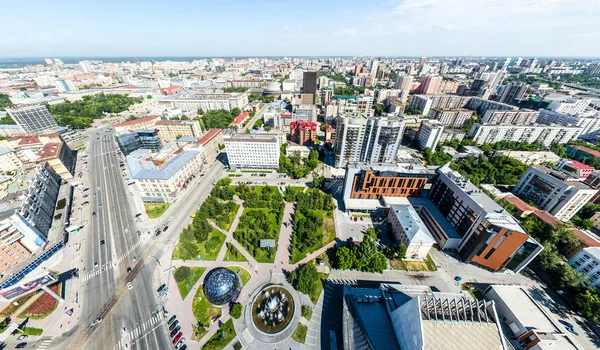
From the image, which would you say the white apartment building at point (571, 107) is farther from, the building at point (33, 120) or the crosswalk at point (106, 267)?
the building at point (33, 120)

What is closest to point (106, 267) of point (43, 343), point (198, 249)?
point (43, 343)

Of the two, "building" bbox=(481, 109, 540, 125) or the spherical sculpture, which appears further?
"building" bbox=(481, 109, 540, 125)

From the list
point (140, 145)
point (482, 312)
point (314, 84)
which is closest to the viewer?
point (482, 312)

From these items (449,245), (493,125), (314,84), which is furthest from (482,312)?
(314,84)

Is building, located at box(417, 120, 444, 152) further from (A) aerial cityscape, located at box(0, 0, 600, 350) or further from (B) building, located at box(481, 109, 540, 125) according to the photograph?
(B) building, located at box(481, 109, 540, 125)

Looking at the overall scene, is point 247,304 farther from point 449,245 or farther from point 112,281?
point 449,245

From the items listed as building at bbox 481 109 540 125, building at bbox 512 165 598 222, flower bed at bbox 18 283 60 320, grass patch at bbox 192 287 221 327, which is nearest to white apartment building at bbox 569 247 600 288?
building at bbox 512 165 598 222
